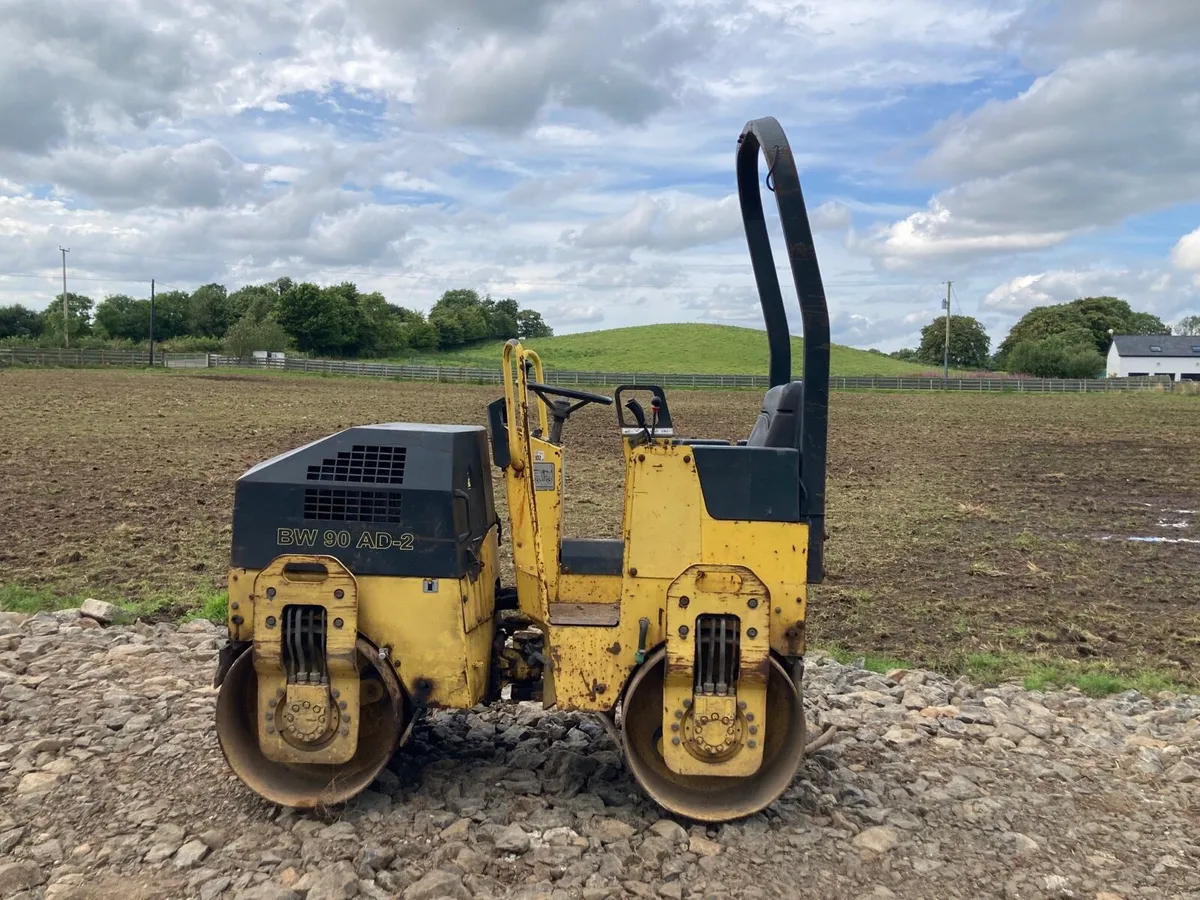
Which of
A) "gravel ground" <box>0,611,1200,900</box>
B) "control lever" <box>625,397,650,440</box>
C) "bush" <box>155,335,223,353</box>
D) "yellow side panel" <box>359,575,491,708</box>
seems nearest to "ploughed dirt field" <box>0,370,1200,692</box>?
"gravel ground" <box>0,611,1200,900</box>

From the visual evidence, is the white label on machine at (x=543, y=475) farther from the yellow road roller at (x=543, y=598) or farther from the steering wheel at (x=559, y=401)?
the steering wheel at (x=559, y=401)

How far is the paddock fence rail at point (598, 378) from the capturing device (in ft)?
191

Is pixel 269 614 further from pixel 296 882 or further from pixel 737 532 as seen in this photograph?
pixel 737 532

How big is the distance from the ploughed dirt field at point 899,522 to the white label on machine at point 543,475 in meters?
4.01

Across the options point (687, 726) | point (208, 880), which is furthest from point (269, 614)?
point (687, 726)

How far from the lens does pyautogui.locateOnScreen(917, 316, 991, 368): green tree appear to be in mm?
107312

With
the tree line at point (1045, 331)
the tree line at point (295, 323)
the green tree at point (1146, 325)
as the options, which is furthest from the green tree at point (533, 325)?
the green tree at point (1146, 325)

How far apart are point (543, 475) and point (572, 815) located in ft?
5.12

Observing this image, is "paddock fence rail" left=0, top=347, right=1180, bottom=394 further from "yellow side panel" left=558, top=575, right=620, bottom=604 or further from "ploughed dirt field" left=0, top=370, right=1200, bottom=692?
"yellow side panel" left=558, top=575, right=620, bottom=604

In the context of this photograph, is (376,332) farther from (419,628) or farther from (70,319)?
(419,628)

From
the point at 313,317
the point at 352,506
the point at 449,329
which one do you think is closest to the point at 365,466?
the point at 352,506

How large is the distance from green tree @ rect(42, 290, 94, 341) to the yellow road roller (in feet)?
256

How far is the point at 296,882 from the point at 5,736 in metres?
2.37

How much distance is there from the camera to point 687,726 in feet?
14.9
